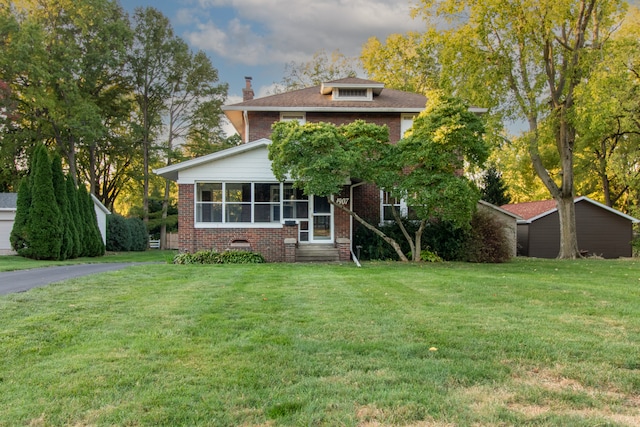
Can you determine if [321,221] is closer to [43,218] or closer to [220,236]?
[220,236]

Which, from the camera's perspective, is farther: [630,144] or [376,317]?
[630,144]

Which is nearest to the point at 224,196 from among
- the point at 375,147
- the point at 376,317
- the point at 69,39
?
the point at 375,147

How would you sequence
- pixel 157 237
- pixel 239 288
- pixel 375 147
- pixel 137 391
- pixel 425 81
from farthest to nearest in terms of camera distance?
1. pixel 157 237
2. pixel 425 81
3. pixel 375 147
4. pixel 239 288
5. pixel 137 391

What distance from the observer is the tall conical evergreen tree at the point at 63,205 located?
718 inches

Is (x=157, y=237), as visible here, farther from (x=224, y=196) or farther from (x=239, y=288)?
(x=239, y=288)

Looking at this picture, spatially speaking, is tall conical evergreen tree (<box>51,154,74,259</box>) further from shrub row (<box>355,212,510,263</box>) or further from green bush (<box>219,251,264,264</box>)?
shrub row (<box>355,212,510,263</box>)

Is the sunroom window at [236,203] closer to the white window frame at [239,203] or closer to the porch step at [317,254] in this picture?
the white window frame at [239,203]

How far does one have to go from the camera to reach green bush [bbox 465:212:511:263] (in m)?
15.5

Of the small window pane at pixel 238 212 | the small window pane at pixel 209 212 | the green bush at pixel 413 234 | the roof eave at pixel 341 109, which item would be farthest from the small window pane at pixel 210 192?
the green bush at pixel 413 234

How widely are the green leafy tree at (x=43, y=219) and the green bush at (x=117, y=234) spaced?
1043 centimetres

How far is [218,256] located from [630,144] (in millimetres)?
25736

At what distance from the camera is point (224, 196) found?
15.6 metres

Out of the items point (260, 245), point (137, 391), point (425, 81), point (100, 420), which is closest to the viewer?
point (100, 420)

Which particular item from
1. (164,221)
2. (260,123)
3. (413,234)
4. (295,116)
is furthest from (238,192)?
(164,221)
